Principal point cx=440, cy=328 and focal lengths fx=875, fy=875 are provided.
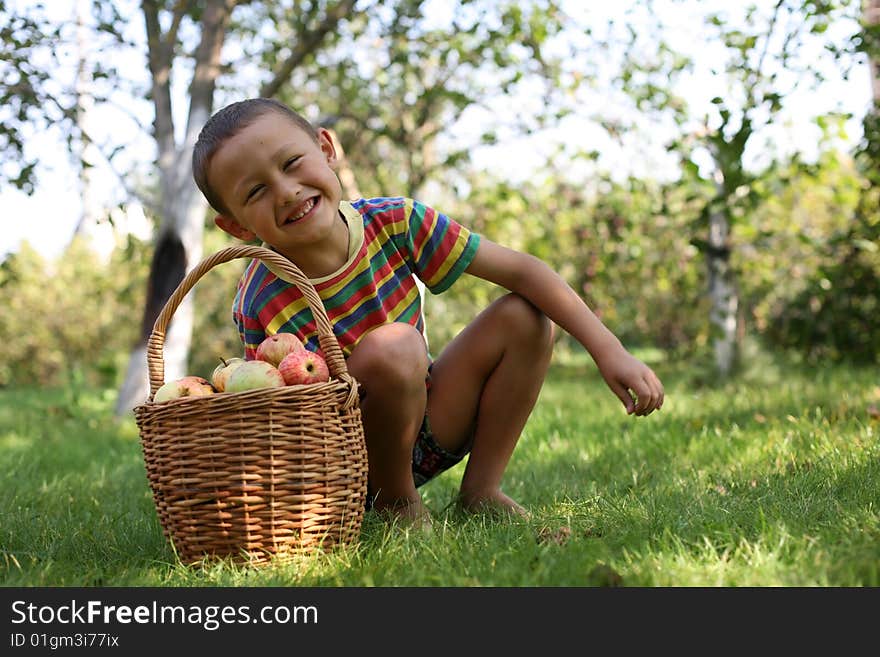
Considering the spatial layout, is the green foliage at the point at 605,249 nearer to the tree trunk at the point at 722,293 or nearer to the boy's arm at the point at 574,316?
the tree trunk at the point at 722,293

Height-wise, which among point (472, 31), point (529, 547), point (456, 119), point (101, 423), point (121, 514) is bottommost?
point (101, 423)

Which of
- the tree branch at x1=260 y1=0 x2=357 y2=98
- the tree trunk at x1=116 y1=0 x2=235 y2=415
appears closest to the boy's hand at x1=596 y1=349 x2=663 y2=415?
the tree trunk at x1=116 y1=0 x2=235 y2=415

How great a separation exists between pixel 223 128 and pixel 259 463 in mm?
783

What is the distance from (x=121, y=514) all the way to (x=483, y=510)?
1021 millimetres

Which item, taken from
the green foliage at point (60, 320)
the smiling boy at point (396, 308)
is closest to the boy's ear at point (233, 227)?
the smiling boy at point (396, 308)

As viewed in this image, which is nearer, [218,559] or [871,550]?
[871,550]

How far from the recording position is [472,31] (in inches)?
215

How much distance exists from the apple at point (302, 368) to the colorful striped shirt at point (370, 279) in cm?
25

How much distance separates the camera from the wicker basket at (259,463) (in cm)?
175

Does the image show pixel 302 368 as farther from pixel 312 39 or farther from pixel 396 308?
pixel 312 39

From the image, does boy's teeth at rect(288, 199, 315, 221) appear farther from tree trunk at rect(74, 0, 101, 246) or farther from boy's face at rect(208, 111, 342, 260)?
tree trunk at rect(74, 0, 101, 246)

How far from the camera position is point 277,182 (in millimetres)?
2008
